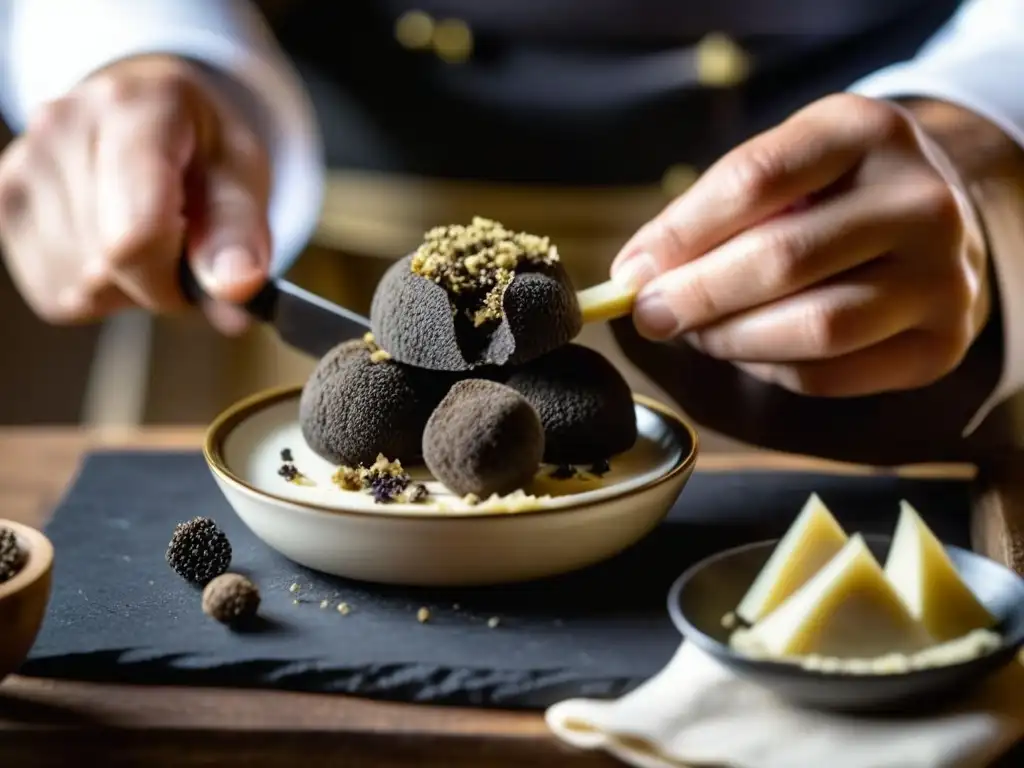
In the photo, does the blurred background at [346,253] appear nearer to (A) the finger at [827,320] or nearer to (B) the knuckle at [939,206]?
(A) the finger at [827,320]

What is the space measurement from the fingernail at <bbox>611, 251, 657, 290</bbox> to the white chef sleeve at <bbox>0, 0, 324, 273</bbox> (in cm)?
42

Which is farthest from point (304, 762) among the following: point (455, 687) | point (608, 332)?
point (608, 332)

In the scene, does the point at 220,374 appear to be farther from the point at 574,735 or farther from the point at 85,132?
the point at 574,735

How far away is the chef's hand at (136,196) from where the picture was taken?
2.92 ft

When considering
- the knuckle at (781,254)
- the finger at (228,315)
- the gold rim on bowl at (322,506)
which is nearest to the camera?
the gold rim on bowl at (322,506)

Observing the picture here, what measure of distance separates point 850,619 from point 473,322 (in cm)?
27

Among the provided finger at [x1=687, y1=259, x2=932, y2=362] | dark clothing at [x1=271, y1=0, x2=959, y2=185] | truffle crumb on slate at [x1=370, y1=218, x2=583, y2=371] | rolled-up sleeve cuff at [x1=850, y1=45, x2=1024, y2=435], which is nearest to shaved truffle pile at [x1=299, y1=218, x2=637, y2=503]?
truffle crumb on slate at [x1=370, y1=218, x2=583, y2=371]

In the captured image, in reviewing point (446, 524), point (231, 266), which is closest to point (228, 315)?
point (231, 266)

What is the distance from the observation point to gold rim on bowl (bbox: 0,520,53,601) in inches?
21.8

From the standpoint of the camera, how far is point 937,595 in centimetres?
57

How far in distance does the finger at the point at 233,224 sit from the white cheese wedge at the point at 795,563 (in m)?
0.41

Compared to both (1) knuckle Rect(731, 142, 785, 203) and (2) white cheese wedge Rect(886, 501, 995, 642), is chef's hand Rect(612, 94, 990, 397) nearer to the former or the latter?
(1) knuckle Rect(731, 142, 785, 203)

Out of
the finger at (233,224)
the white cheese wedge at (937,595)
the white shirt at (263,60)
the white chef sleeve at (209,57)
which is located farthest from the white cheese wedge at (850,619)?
the white chef sleeve at (209,57)

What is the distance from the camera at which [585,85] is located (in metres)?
1.23
